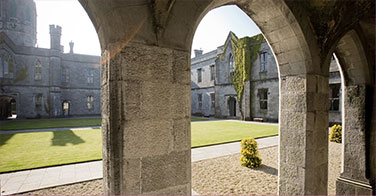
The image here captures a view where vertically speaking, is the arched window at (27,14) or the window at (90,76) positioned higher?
the arched window at (27,14)

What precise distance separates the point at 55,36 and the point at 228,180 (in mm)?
25643

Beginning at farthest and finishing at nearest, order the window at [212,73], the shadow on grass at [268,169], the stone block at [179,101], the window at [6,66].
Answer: the window at [212,73], the window at [6,66], the shadow on grass at [268,169], the stone block at [179,101]

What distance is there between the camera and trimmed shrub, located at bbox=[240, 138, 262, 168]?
5.73 meters

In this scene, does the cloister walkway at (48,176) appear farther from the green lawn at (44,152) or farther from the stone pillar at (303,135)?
the stone pillar at (303,135)

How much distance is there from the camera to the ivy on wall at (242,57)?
59.5 ft

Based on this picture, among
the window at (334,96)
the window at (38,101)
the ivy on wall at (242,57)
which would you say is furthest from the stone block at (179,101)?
the window at (38,101)

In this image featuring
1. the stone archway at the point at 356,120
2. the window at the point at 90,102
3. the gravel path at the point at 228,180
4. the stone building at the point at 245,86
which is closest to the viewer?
the stone archway at the point at 356,120

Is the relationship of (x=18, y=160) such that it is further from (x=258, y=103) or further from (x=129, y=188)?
(x=258, y=103)

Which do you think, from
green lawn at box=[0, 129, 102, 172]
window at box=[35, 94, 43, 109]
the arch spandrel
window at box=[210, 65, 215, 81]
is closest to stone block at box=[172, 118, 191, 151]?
the arch spandrel

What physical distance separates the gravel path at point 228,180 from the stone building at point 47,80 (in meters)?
22.0

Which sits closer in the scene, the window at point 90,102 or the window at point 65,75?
the window at point 65,75

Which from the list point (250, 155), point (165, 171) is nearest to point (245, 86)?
point (250, 155)

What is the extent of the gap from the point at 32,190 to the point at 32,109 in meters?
21.8

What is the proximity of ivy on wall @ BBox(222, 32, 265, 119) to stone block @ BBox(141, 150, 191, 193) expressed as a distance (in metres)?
18.0
